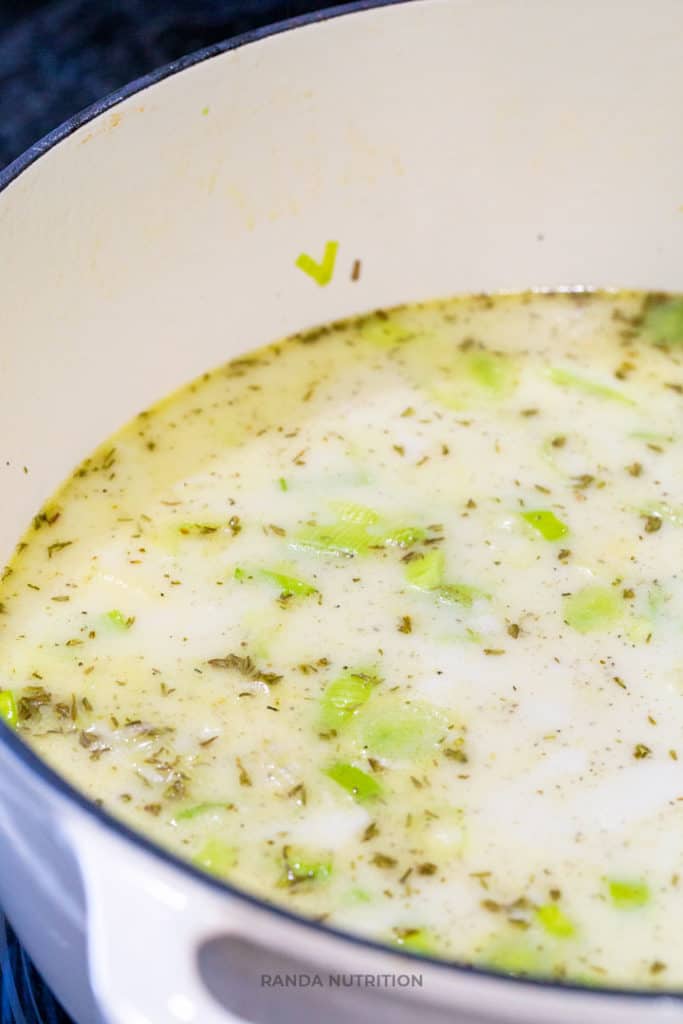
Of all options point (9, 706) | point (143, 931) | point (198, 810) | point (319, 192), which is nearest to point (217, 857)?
point (198, 810)

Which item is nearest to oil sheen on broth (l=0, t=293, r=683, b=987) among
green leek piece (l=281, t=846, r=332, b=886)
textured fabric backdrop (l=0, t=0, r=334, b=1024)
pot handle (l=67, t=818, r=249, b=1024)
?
green leek piece (l=281, t=846, r=332, b=886)

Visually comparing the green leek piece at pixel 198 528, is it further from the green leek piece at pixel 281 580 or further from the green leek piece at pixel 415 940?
the green leek piece at pixel 415 940

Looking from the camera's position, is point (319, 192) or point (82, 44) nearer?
point (319, 192)

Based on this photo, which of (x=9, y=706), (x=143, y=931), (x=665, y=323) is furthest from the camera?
(x=665, y=323)

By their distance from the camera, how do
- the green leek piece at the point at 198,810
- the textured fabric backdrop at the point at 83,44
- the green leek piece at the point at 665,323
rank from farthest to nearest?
the textured fabric backdrop at the point at 83,44 < the green leek piece at the point at 665,323 < the green leek piece at the point at 198,810

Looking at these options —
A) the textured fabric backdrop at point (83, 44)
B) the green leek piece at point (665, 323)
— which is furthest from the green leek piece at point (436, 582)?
the textured fabric backdrop at point (83, 44)

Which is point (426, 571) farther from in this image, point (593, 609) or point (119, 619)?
point (119, 619)
